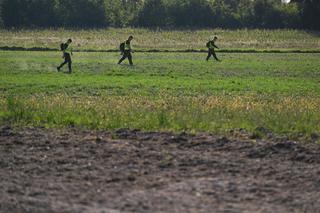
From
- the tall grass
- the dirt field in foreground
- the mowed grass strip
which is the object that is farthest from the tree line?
the dirt field in foreground

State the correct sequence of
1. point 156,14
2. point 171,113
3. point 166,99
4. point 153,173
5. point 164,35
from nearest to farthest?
1. point 153,173
2. point 171,113
3. point 166,99
4. point 164,35
5. point 156,14

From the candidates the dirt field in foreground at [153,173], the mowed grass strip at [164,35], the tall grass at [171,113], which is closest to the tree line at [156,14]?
the mowed grass strip at [164,35]

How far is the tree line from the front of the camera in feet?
318

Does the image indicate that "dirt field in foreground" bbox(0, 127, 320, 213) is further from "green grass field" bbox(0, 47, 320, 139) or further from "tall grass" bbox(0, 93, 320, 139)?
"green grass field" bbox(0, 47, 320, 139)

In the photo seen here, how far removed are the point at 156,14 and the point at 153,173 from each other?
94.4 meters

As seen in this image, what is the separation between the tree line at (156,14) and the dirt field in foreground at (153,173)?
84891mm

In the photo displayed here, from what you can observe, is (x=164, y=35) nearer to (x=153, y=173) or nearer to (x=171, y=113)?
(x=171, y=113)

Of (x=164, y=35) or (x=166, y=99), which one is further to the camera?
A: (x=164, y=35)

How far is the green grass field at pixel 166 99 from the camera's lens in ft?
41.9

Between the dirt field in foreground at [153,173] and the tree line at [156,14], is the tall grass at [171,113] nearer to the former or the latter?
the dirt field in foreground at [153,173]

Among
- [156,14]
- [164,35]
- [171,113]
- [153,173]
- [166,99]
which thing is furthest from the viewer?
[156,14]

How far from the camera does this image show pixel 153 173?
9195 millimetres

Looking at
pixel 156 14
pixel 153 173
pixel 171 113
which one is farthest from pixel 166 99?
pixel 156 14

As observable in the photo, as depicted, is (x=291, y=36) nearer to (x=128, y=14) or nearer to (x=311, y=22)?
(x=311, y=22)
